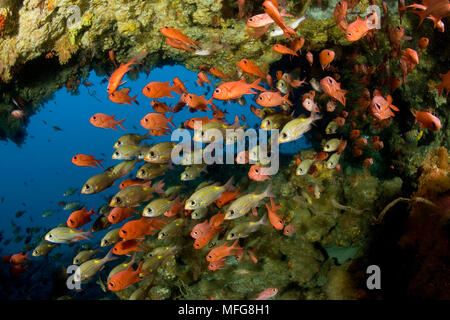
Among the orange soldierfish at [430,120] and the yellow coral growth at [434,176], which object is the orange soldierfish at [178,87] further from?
the yellow coral growth at [434,176]

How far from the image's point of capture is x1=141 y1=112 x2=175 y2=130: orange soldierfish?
4531mm

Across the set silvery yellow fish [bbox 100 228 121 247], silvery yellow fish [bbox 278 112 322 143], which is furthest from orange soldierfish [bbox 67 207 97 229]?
silvery yellow fish [bbox 278 112 322 143]

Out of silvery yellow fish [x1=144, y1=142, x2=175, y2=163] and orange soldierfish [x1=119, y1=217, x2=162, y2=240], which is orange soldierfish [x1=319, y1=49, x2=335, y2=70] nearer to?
silvery yellow fish [x1=144, y1=142, x2=175, y2=163]

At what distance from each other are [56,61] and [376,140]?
32.1ft

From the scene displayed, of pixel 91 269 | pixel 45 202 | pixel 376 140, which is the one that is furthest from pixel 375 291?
pixel 45 202

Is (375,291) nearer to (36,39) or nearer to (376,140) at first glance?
(376,140)

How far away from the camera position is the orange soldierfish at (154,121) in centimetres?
453

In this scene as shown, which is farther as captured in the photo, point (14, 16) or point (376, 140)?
point (376, 140)

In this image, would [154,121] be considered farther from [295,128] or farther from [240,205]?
[295,128]

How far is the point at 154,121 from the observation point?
4598mm

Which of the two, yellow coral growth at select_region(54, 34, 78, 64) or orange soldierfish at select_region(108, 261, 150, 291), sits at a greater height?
yellow coral growth at select_region(54, 34, 78, 64)

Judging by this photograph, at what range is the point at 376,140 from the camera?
6.35m

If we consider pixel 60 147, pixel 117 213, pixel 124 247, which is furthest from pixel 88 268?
pixel 60 147

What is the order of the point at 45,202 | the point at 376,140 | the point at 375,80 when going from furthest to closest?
the point at 45,202 → the point at 375,80 → the point at 376,140
